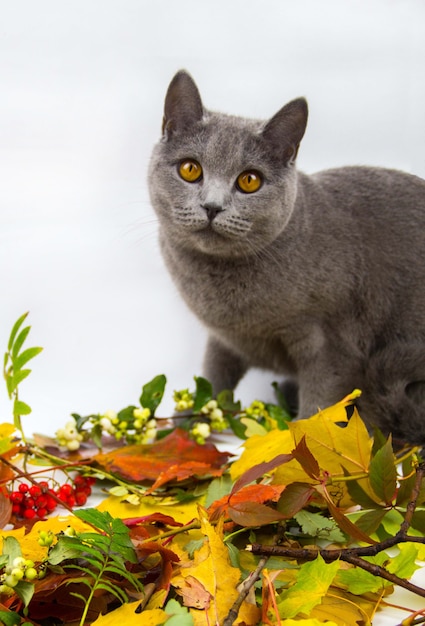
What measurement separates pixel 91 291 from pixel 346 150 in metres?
0.68

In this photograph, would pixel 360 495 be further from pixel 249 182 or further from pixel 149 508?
pixel 249 182

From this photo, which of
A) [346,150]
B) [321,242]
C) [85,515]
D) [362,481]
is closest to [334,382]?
[321,242]

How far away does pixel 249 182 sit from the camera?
4.36 feet

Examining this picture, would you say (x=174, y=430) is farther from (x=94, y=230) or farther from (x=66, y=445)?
(x=94, y=230)

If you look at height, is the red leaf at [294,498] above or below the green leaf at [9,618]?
above

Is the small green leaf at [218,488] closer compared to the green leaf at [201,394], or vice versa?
the small green leaf at [218,488]

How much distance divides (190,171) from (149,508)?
56 centimetres

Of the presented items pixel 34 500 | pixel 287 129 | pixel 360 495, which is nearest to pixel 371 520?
pixel 360 495

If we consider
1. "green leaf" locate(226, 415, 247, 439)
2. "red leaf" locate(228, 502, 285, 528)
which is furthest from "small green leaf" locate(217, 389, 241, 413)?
"red leaf" locate(228, 502, 285, 528)

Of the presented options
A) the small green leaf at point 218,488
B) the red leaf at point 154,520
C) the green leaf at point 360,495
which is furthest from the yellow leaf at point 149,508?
the green leaf at point 360,495

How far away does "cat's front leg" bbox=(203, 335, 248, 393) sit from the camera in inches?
66.9

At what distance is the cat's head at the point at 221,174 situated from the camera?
129cm

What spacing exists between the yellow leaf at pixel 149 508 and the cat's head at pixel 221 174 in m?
0.43

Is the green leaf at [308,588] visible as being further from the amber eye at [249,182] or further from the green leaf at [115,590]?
the amber eye at [249,182]
